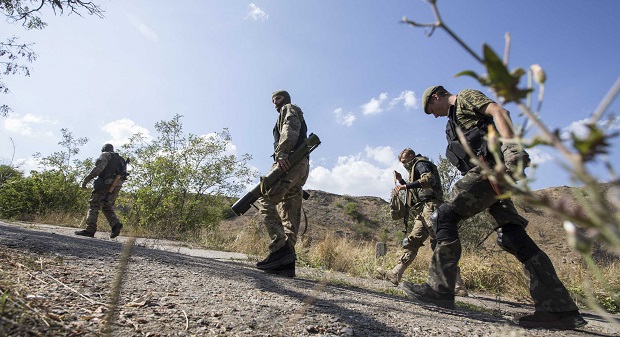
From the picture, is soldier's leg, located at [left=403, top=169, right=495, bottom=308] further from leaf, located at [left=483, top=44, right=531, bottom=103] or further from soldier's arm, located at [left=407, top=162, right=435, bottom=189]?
leaf, located at [left=483, top=44, right=531, bottom=103]

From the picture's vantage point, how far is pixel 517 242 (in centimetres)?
262

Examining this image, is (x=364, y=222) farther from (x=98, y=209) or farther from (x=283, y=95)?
(x=283, y=95)

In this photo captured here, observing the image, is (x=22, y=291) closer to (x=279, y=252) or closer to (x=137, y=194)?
(x=279, y=252)

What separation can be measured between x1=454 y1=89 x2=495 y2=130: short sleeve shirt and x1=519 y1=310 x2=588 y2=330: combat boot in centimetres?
141

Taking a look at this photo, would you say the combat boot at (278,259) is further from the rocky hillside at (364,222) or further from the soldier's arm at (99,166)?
the rocky hillside at (364,222)

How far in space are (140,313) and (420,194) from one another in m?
4.08

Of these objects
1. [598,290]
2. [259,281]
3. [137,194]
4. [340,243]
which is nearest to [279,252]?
[259,281]

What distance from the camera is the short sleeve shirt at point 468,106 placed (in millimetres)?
2541

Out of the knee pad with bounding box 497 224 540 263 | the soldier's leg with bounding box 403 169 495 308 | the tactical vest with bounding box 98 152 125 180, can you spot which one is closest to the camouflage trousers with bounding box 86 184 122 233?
the tactical vest with bounding box 98 152 125 180

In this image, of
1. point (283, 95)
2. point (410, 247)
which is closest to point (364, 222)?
point (410, 247)

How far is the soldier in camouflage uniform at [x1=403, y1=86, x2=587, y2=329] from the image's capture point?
240cm

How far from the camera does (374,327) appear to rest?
186 centimetres

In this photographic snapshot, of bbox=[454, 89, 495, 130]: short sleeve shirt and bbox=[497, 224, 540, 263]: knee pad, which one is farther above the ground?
bbox=[454, 89, 495, 130]: short sleeve shirt

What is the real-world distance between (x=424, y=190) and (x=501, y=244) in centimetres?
219
